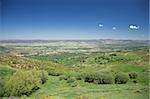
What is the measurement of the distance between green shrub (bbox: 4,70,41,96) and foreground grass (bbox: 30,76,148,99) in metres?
0.09

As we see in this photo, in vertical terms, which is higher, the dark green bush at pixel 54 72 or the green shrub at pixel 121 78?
the dark green bush at pixel 54 72

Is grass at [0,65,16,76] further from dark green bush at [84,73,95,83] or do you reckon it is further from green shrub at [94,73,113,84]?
green shrub at [94,73,113,84]

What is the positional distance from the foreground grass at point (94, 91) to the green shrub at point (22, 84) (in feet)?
0.28

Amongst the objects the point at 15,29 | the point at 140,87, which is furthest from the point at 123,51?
the point at 15,29

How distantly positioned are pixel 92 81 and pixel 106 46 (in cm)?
48

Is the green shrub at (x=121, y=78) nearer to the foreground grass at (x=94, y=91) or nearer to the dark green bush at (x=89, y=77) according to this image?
the foreground grass at (x=94, y=91)

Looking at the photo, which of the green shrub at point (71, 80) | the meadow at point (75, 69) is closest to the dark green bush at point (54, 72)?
the meadow at point (75, 69)

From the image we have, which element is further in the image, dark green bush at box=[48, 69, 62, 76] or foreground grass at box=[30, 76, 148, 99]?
dark green bush at box=[48, 69, 62, 76]

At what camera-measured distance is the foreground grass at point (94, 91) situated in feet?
11.7

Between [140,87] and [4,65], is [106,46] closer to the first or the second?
[140,87]

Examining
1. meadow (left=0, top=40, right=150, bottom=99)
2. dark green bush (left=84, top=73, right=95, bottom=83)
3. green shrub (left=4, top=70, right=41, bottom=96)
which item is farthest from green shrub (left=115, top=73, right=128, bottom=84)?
green shrub (left=4, top=70, right=41, bottom=96)

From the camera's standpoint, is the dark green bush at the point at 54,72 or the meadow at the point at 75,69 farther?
the dark green bush at the point at 54,72

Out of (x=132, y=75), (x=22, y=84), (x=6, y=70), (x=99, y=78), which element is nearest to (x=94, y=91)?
(x=99, y=78)

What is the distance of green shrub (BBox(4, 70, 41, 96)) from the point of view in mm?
3607
